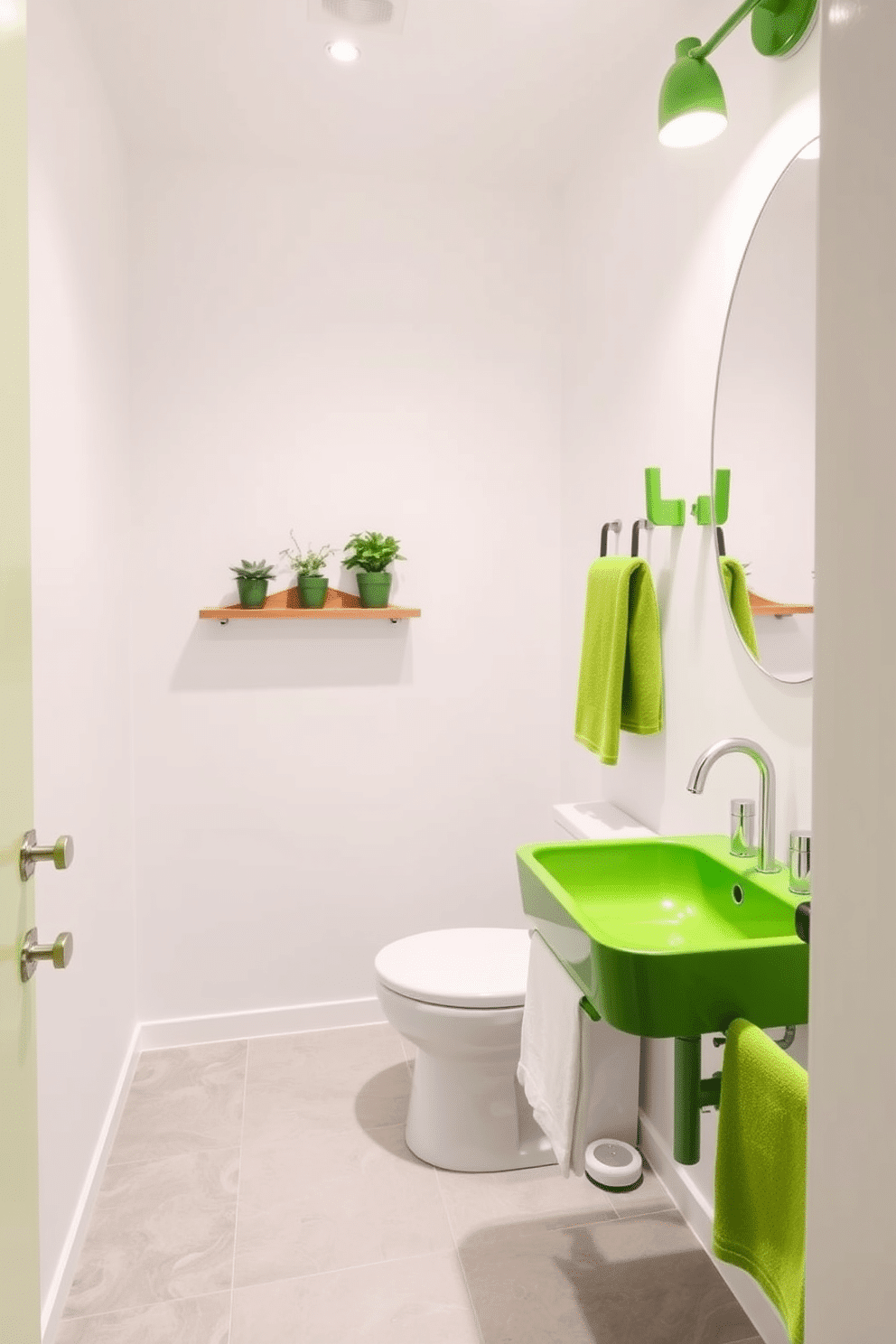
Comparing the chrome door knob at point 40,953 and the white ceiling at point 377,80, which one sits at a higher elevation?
the white ceiling at point 377,80

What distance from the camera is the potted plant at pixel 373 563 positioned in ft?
8.91

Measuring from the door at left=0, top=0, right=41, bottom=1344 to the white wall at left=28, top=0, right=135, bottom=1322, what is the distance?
0.65m

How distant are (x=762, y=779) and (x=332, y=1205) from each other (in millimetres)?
1313

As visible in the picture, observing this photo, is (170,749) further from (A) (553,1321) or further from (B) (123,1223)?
(A) (553,1321)

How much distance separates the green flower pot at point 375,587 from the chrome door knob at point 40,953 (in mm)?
1796

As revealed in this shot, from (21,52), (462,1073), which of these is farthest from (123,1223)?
(21,52)

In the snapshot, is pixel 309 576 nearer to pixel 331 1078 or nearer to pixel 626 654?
pixel 626 654

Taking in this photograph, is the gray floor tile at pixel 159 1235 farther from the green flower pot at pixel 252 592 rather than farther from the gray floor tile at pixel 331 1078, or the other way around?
the green flower pot at pixel 252 592

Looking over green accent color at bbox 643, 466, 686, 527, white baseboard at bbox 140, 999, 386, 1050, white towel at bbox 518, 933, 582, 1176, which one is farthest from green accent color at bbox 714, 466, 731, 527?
white baseboard at bbox 140, 999, 386, 1050

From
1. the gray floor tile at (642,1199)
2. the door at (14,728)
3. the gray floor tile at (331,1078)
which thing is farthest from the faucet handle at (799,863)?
the gray floor tile at (331,1078)

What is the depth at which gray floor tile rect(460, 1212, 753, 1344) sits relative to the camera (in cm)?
167

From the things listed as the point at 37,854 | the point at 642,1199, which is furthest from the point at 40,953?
the point at 642,1199

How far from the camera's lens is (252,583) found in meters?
2.67

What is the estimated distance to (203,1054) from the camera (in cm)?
271
